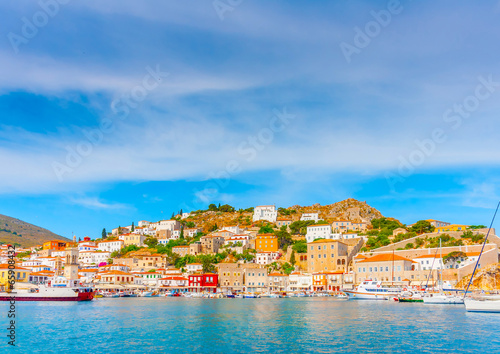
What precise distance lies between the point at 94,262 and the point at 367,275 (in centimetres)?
5636

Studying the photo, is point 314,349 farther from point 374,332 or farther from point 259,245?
point 259,245

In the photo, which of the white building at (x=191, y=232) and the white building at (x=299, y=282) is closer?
the white building at (x=299, y=282)

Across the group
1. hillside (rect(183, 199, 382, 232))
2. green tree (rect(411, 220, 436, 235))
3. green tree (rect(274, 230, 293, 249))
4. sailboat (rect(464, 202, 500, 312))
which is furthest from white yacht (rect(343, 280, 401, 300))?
hillside (rect(183, 199, 382, 232))

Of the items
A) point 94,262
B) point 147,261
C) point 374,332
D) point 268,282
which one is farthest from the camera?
point 94,262

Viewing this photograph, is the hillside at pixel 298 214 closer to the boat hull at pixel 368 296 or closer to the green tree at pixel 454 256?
the green tree at pixel 454 256

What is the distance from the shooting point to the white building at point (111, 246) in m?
97.9

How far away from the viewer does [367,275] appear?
63.0 meters

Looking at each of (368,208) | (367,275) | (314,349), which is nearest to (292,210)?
(368,208)

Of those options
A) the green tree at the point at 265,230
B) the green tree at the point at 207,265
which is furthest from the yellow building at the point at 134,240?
the green tree at the point at 207,265

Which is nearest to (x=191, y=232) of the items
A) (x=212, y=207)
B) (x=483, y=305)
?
(x=212, y=207)

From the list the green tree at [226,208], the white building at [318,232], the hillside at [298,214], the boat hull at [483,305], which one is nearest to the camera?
the boat hull at [483,305]

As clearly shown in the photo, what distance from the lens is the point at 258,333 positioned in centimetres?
2391

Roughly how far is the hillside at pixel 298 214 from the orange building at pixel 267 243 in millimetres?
18870

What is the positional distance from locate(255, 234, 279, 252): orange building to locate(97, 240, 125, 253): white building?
3108 cm
